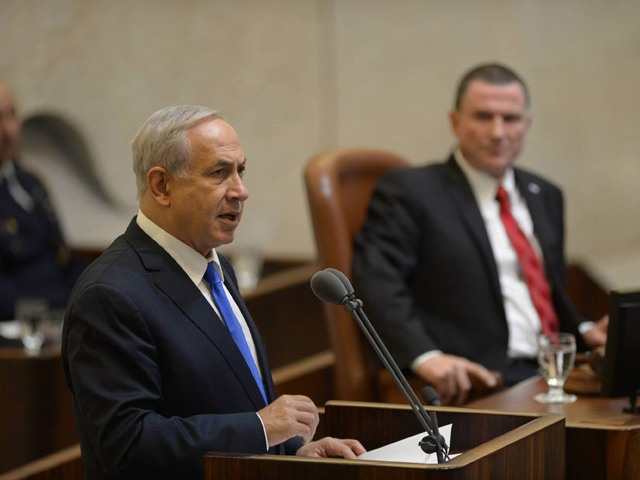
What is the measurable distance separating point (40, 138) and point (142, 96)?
55cm

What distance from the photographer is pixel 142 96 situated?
6.73 meters

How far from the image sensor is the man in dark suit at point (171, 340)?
2.43 m

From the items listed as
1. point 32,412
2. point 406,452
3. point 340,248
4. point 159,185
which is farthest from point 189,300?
point 32,412

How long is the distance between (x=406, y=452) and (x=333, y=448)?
160mm

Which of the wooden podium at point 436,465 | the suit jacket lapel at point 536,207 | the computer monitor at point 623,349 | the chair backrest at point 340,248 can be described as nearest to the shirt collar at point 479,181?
the suit jacket lapel at point 536,207

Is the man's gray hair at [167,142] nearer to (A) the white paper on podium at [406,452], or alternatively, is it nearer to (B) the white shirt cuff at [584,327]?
(A) the white paper on podium at [406,452]

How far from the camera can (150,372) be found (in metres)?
2.48

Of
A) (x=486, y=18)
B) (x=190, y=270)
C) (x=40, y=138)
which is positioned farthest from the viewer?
(x=486, y=18)

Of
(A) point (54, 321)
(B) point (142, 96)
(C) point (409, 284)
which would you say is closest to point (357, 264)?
(C) point (409, 284)

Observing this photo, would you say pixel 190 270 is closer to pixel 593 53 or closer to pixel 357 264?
pixel 357 264

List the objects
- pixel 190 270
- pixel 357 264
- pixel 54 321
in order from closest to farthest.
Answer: pixel 190 270
pixel 357 264
pixel 54 321

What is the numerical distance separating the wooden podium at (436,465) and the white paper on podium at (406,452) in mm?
73

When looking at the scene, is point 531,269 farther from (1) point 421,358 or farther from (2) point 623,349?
(2) point 623,349

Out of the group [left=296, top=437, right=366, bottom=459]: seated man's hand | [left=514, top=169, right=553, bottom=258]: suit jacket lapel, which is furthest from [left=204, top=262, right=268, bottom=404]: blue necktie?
[left=514, top=169, right=553, bottom=258]: suit jacket lapel
